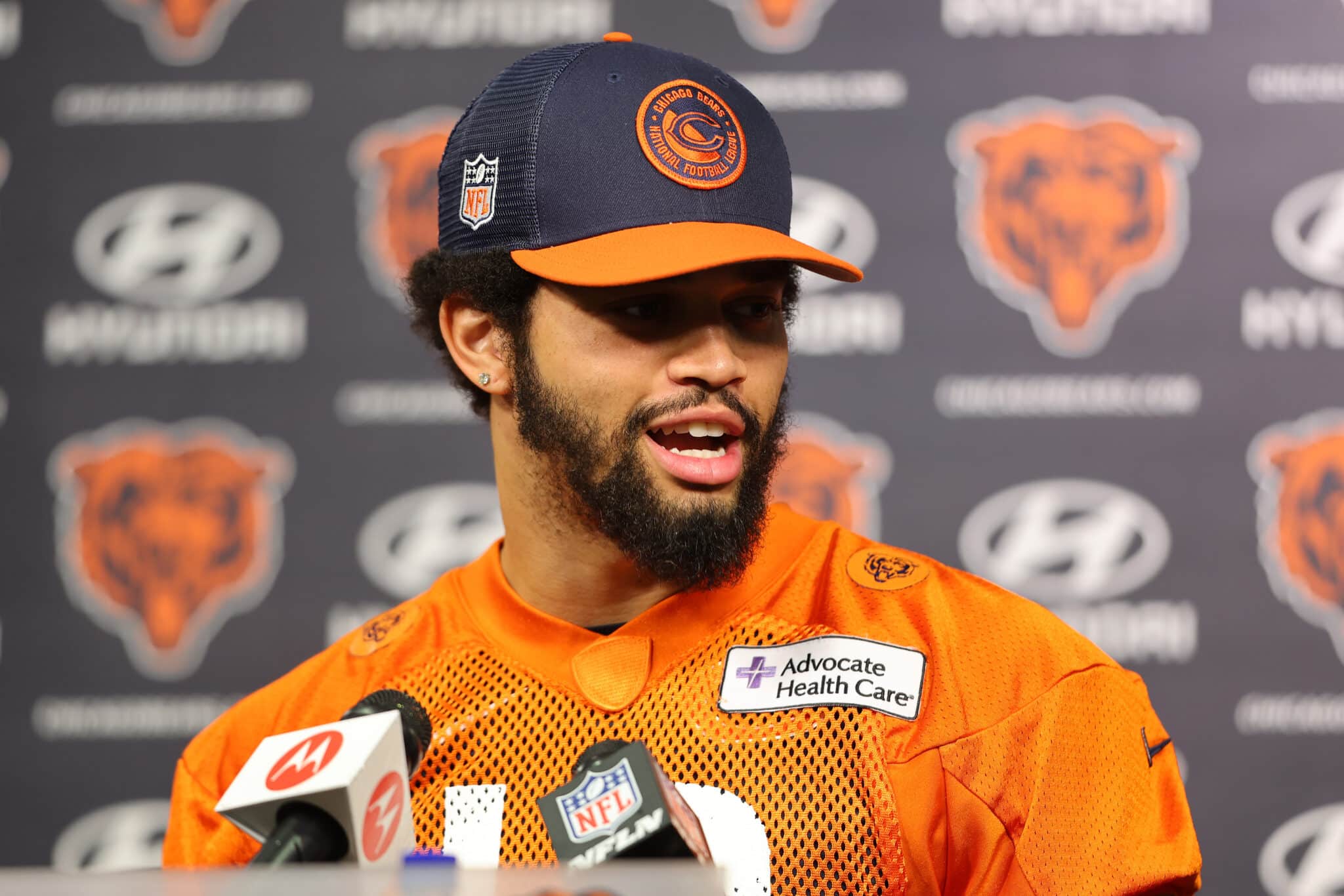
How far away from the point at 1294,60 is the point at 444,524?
1719 millimetres

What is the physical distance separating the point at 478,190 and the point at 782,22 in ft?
3.90

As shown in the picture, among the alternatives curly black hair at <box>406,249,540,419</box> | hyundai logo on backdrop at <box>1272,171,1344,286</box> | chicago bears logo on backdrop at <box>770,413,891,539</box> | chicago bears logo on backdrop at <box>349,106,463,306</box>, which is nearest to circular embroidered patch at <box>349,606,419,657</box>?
curly black hair at <box>406,249,540,419</box>

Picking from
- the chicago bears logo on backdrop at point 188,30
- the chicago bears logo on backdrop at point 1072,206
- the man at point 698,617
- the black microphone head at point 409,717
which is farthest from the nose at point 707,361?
the chicago bears logo on backdrop at point 188,30

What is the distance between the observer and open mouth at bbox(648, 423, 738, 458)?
49.2 inches

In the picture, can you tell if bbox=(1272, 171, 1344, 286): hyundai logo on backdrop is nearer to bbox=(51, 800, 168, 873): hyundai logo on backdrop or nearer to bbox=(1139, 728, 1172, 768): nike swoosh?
bbox=(1139, 728, 1172, 768): nike swoosh

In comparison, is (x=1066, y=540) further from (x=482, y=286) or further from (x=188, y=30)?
(x=188, y=30)

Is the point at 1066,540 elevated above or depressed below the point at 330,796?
below

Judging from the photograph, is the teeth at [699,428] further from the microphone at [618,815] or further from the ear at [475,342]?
the microphone at [618,815]

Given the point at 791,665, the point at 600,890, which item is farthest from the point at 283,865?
the point at 791,665

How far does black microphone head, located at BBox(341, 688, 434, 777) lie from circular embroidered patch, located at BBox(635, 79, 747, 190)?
21.9 inches

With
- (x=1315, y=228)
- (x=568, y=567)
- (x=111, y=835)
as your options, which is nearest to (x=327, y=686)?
(x=568, y=567)

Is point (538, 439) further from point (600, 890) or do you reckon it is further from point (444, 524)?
point (444, 524)

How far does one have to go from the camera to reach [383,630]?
1.47m

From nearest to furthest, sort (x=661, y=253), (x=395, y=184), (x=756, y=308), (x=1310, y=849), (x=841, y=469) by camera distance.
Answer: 1. (x=661, y=253)
2. (x=756, y=308)
3. (x=1310, y=849)
4. (x=841, y=469)
5. (x=395, y=184)
